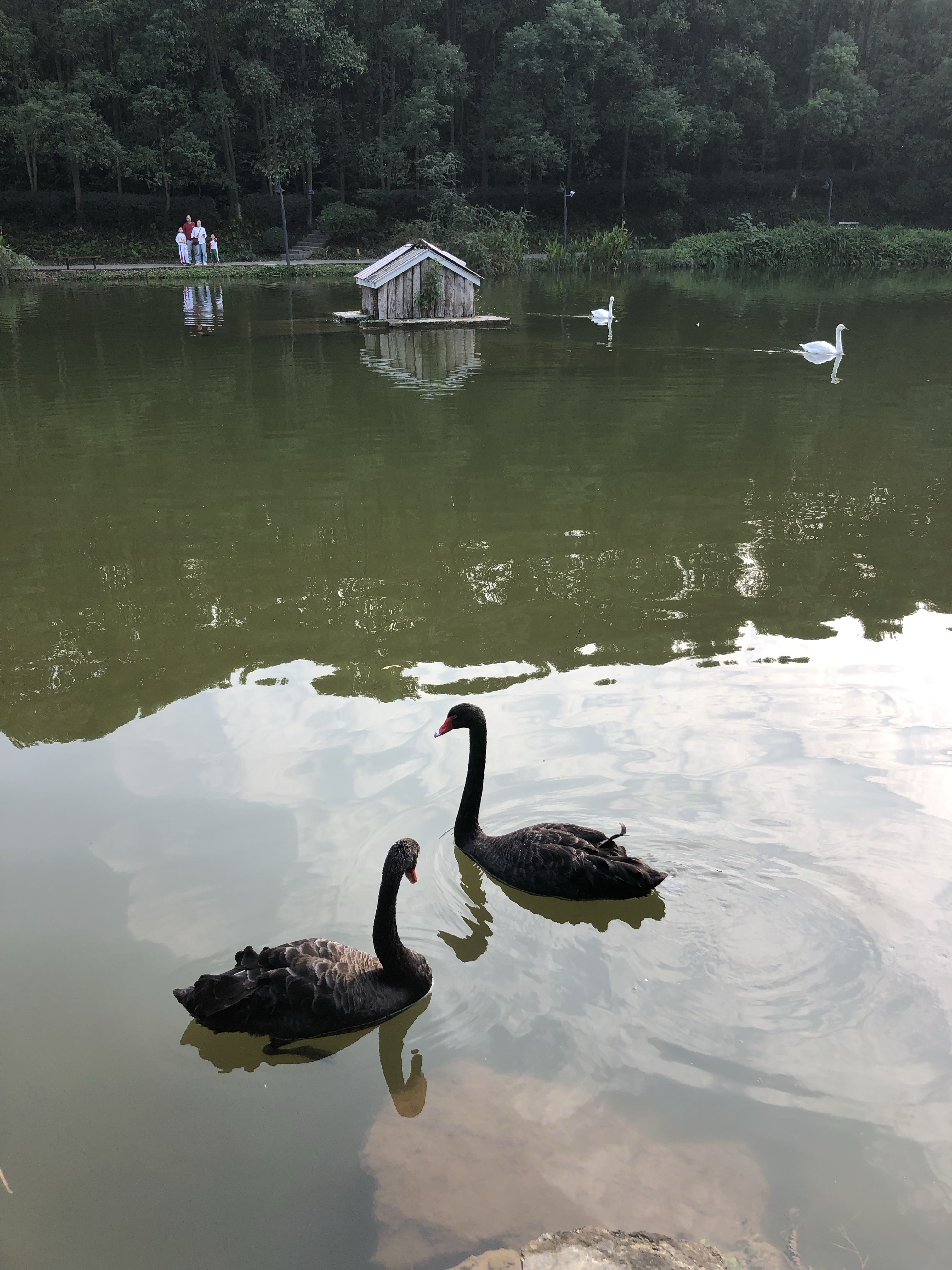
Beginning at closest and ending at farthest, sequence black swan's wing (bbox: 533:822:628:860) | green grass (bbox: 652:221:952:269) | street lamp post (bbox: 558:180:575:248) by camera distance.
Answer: black swan's wing (bbox: 533:822:628:860) → green grass (bbox: 652:221:952:269) → street lamp post (bbox: 558:180:575:248)

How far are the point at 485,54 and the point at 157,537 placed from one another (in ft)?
194

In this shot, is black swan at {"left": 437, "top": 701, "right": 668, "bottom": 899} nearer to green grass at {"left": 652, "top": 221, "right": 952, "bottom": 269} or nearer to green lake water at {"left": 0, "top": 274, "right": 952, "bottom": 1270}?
green lake water at {"left": 0, "top": 274, "right": 952, "bottom": 1270}

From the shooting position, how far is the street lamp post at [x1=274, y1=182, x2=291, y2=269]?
40416mm

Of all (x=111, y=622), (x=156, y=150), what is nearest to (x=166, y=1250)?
(x=111, y=622)

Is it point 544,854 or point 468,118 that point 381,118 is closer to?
point 468,118

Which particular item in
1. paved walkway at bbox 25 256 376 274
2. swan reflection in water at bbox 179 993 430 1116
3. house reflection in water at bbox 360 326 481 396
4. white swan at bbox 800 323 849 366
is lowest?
swan reflection in water at bbox 179 993 430 1116

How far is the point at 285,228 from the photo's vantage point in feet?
134

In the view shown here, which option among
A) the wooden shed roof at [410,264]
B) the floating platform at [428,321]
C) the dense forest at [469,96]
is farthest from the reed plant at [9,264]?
the wooden shed roof at [410,264]

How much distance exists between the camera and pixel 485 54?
57.5 metres

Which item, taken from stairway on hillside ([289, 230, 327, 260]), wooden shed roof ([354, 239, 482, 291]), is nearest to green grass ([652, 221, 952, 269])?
stairway on hillside ([289, 230, 327, 260])

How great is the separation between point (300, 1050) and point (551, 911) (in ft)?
4.64

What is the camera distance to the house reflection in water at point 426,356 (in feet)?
55.1

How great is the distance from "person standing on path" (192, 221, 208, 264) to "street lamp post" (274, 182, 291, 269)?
345cm

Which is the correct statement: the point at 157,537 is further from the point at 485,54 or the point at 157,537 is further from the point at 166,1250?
the point at 485,54
